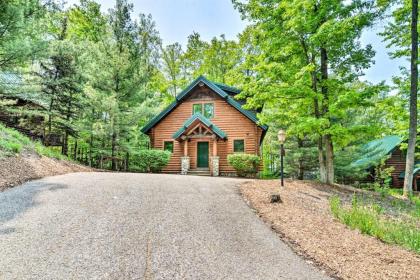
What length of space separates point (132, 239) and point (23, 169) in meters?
6.25

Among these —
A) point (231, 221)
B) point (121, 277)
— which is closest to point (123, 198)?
point (231, 221)

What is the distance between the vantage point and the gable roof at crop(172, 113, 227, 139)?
16.9m

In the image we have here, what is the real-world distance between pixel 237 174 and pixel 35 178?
11262 millimetres

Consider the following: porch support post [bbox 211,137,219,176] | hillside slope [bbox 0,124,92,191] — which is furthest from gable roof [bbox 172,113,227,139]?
hillside slope [bbox 0,124,92,191]

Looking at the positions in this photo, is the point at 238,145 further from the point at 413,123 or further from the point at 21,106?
the point at 21,106

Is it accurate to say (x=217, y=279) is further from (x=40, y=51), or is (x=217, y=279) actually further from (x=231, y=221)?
(x=40, y=51)

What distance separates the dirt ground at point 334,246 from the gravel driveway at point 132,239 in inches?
13.6

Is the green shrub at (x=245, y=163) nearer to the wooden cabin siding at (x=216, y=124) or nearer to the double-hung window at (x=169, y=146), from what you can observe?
the wooden cabin siding at (x=216, y=124)

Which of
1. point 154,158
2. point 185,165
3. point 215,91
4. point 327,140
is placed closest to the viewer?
point 327,140

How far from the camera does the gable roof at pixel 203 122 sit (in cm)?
1688

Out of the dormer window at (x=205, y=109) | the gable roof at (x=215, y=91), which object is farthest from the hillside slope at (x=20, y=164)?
the dormer window at (x=205, y=109)

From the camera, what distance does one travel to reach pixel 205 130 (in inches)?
683

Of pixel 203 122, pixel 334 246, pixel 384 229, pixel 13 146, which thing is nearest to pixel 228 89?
pixel 203 122

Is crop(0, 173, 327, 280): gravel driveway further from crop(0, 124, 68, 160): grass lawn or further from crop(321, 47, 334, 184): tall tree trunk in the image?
crop(321, 47, 334, 184): tall tree trunk
